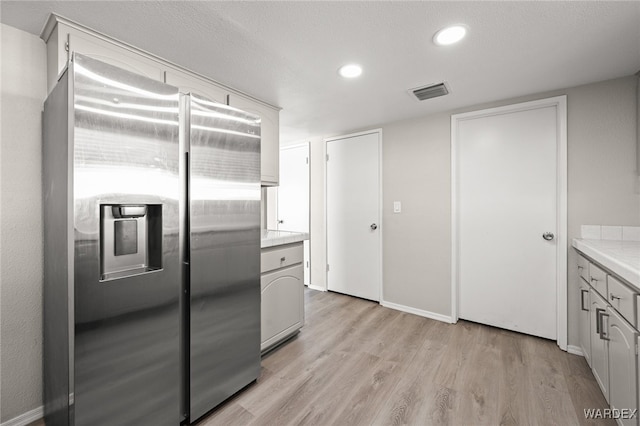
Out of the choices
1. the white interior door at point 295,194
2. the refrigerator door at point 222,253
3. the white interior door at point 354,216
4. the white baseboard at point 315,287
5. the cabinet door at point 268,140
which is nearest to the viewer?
the refrigerator door at point 222,253

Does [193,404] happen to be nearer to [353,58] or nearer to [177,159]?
[177,159]

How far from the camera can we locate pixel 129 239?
4.30ft

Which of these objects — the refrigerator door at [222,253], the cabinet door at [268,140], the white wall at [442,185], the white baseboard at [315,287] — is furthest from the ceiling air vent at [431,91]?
the white baseboard at [315,287]

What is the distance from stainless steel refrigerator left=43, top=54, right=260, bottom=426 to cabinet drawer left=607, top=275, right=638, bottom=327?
190 cm

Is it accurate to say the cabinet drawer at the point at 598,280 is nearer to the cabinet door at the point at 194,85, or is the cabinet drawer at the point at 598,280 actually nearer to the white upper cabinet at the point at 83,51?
the cabinet door at the point at 194,85

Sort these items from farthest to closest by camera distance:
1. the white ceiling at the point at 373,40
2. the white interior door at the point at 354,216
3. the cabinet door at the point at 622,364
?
the white interior door at the point at 354,216, the white ceiling at the point at 373,40, the cabinet door at the point at 622,364

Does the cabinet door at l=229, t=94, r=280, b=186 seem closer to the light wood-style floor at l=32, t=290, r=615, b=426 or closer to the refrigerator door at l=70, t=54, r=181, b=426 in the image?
the refrigerator door at l=70, t=54, r=181, b=426

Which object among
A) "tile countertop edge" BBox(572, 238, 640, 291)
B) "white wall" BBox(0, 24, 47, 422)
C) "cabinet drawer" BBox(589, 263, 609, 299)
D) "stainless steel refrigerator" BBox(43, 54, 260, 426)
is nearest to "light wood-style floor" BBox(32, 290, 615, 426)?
"stainless steel refrigerator" BBox(43, 54, 260, 426)

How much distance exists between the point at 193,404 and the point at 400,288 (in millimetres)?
2397

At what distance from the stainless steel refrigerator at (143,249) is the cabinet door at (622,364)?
1904 mm

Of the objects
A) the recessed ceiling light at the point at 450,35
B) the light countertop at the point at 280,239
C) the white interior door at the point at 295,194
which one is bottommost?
the light countertop at the point at 280,239

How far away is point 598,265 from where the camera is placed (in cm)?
177

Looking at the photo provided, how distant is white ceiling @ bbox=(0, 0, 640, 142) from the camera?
143 cm

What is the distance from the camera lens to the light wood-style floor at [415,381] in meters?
1.63
